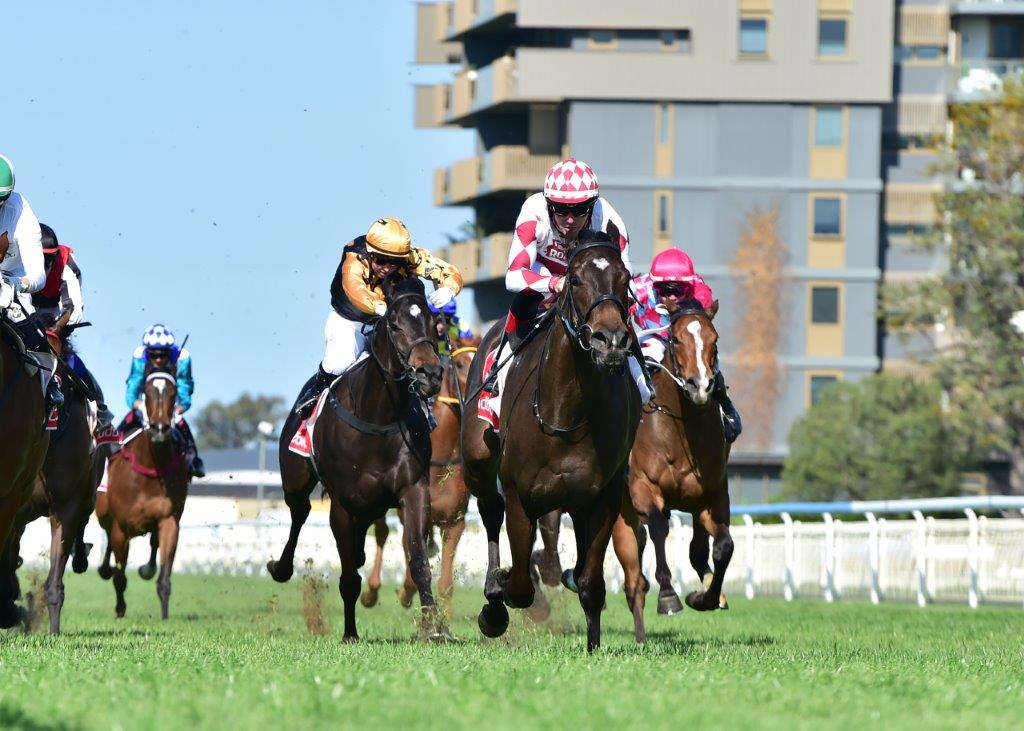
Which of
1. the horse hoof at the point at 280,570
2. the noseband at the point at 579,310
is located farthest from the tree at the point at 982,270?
the noseband at the point at 579,310

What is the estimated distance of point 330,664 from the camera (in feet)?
32.4

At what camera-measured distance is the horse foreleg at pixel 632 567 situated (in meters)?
14.0

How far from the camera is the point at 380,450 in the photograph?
1380cm

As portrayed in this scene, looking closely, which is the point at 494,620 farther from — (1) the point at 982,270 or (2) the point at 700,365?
(1) the point at 982,270

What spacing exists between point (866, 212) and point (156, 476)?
47203mm

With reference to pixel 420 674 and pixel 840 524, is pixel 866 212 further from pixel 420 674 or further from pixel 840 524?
pixel 420 674

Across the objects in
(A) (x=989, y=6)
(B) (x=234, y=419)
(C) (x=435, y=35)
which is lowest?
(B) (x=234, y=419)

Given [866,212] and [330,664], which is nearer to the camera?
[330,664]

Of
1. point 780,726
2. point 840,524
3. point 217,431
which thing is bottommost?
point 217,431

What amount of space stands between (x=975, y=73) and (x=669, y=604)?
5466 cm

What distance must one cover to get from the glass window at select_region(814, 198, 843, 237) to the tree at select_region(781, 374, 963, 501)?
305 inches

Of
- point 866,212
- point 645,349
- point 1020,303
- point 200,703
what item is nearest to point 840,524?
point 645,349

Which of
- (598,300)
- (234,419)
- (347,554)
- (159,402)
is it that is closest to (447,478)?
(347,554)

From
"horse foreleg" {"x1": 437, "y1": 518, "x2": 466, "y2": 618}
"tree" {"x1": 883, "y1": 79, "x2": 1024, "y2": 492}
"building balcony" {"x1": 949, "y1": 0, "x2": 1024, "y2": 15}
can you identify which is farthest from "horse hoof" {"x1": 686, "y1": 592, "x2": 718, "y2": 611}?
"building balcony" {"x1": 949, "y1": 0, "x2": 1024, "y2": 15}
